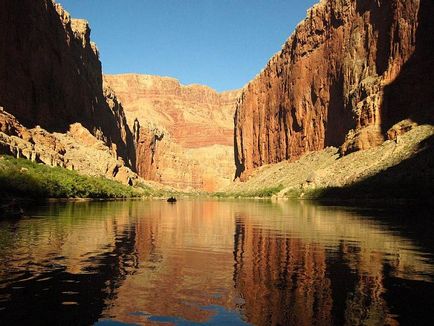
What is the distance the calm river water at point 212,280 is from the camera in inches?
488

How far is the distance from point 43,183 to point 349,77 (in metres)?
92.5

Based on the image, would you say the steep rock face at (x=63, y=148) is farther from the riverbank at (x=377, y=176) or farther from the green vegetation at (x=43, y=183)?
the riverbank at (x=377, y=176)

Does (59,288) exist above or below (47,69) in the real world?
below

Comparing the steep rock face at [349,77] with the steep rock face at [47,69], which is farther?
the steep rock face at [47,69]

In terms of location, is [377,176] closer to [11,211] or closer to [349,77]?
[349,77]

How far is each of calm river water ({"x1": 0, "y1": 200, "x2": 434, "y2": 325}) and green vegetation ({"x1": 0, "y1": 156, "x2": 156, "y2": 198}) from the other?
4225 cm

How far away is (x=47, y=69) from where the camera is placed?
131875 mm

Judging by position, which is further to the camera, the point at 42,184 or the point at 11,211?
the point at 42,184

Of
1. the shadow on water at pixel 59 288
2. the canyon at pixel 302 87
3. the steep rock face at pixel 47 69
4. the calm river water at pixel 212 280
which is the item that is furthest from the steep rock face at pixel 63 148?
the shadow on water at pixel 59 288

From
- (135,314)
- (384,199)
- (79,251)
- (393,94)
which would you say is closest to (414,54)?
(393,94)

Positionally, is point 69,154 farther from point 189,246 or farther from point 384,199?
point 189,246

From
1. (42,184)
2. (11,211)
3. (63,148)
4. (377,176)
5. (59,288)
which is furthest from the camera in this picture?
(63,148)

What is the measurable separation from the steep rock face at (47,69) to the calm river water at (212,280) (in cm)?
9682

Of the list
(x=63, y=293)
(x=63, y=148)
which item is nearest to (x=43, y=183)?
(x=63, y=148)
